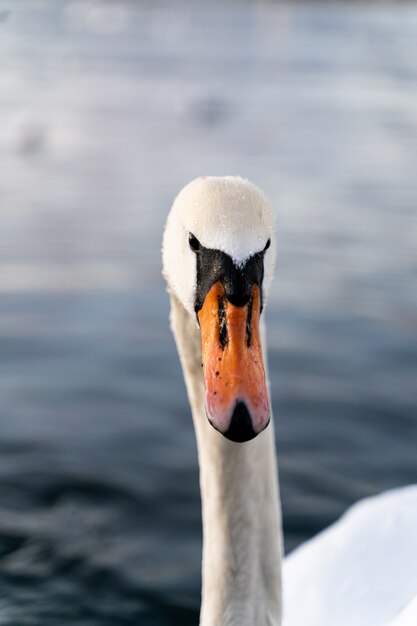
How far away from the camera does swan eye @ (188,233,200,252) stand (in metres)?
2.86

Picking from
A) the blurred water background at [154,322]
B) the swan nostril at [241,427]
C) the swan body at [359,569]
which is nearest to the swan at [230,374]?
the swan nostril at [241,427]

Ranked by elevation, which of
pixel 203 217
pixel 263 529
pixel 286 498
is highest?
pixel 203 217

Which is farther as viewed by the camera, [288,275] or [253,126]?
[253,126]

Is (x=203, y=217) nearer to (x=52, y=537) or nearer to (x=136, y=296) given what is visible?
(x=52, y=537)

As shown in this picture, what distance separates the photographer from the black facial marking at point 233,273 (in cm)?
270

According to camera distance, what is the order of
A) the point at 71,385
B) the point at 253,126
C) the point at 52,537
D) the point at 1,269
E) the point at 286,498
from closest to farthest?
the point at 52,537 < the point at 286,498 < the point at 71,385 < the point at 1,269 < the point at 253,126

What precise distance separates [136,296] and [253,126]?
269 inches

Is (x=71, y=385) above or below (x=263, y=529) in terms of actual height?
below

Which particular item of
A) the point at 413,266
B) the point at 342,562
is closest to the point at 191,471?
the point at 342,562

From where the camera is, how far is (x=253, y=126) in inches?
557

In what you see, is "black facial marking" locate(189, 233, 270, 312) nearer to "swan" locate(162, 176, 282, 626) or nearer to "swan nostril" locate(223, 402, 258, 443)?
"swan" locate(162, 176, 282, 626)

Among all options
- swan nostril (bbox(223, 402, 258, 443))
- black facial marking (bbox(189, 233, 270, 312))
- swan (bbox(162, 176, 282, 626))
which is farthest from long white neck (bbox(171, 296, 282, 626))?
swan nostril (bbox(223, 402, 258, 443))

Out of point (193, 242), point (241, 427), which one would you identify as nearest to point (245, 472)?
point (193, 242)

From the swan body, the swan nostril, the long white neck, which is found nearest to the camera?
the swan nostril
